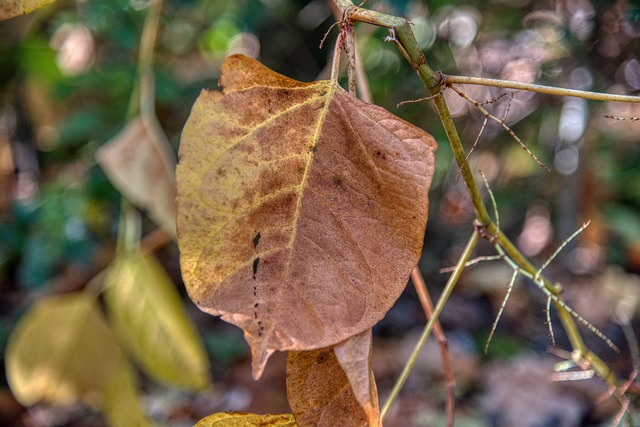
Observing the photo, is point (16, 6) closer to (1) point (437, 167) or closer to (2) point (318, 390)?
(2) point (318, 390)

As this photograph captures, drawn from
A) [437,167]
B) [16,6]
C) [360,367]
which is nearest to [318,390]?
[360,367]

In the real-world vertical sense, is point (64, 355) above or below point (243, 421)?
below

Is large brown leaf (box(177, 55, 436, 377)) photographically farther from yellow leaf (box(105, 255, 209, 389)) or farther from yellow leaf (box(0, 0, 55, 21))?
yellow leaf (box(105, 255, 209, 389))

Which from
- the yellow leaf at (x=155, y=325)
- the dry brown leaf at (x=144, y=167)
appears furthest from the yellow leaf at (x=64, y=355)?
the dry brown leaf at (x=144, y=167)

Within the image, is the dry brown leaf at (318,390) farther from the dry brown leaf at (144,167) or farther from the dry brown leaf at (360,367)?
the dry brown leaf at (144,167)

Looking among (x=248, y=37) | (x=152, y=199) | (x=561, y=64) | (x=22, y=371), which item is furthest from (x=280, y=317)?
(x=248, y=37)

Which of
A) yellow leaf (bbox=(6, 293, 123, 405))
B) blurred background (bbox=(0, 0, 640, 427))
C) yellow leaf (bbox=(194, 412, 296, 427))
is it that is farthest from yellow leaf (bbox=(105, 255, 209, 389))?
yellow leaf (bbox=(194, 412, 296, 427))
